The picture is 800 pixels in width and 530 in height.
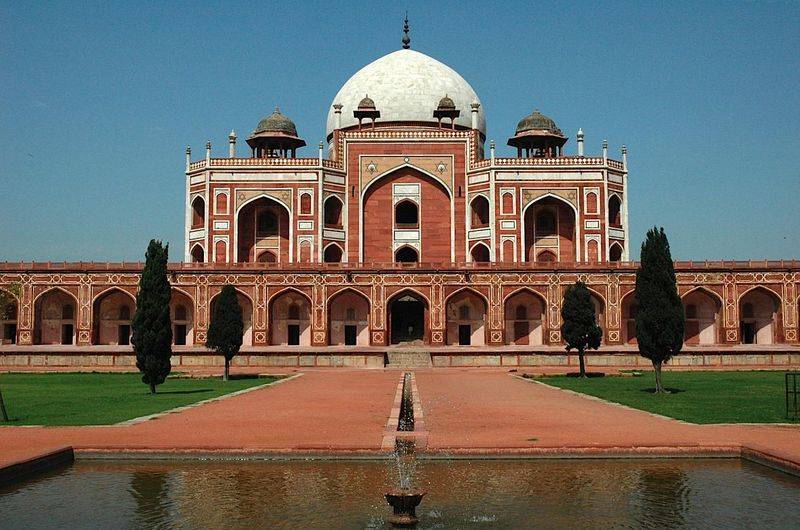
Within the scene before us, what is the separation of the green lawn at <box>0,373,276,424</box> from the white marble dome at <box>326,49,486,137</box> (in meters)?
23.0

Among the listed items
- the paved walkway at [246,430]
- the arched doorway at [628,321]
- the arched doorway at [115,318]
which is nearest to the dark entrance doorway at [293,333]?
the arched doorway at [115,318]

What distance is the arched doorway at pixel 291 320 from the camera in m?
33.3

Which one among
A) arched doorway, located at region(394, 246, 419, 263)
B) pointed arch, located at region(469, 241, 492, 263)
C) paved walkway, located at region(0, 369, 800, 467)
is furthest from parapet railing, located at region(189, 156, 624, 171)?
paved walkway, located at region(0, 369, 800, 467)

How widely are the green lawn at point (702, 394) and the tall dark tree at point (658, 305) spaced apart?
0.90 m

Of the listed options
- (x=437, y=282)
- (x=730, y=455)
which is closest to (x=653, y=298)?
(x=730, y=455)

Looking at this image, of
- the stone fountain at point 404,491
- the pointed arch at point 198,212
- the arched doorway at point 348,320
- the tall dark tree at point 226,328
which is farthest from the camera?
the pointed arch at point 198,212

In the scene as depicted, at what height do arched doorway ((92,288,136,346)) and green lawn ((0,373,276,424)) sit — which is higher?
arched doorway ((92,288,136,346))

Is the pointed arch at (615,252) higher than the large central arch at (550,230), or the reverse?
the large central arch at (550,230)

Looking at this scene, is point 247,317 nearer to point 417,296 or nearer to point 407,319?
point 407,319

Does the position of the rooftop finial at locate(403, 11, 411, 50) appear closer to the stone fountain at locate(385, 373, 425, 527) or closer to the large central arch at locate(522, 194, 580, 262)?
the large central arch at locate(522, 194, 580, 262)

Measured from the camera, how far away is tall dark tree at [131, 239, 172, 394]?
16203 mm

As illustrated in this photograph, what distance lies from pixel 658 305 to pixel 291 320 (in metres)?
19.7

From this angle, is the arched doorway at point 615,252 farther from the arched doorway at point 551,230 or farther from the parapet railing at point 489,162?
the parapet railing at point 489,162

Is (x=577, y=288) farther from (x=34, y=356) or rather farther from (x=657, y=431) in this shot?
(x=34, y=356)
